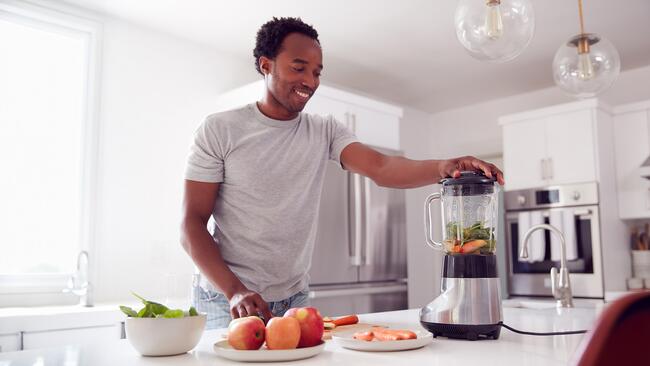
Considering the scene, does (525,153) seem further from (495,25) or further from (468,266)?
(468,266)

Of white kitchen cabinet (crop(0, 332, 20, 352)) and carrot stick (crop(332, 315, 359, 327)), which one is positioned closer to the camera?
carrot stick (crop(332, 315, 359, 327))

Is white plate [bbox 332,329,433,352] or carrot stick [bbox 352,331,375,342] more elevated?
carrot stick [bbox 352,331,375,342]

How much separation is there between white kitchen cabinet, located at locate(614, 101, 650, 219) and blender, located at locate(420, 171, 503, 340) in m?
2.94

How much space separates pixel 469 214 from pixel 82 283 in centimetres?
207

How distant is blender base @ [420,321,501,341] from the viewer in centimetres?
116

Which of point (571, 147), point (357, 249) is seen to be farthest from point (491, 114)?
point (357, 249)

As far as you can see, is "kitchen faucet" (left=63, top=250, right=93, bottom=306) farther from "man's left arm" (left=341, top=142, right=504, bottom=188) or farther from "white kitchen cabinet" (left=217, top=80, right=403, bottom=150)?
"man's left arm" (left=341, top=142, right=504, bottom=188)

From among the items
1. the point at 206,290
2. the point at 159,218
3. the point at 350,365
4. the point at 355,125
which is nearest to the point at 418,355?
the point at 350,365

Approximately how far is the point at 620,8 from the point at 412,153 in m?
2.28

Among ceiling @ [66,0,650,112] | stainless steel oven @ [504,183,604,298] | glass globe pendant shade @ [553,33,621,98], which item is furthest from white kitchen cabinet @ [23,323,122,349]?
stainless steel oven @ [504,183,604,298]

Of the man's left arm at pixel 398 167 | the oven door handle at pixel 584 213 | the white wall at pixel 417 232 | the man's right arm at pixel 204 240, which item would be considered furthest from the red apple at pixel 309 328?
the white wall at pixel 417 232

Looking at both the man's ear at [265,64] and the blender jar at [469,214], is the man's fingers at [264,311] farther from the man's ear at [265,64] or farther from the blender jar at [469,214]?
the man's ear at [265,64]

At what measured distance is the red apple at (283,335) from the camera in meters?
0.96

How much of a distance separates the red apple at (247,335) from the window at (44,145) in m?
2.16
